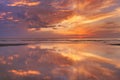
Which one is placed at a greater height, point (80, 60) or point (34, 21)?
point (34, 21)

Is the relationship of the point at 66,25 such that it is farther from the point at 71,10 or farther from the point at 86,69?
the point at 86,69

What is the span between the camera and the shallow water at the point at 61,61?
2389mm

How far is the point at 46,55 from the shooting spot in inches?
96.6

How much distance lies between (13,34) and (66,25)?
0.39 meters

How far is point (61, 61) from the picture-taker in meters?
2.43

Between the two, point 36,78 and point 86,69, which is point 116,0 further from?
point 36,78

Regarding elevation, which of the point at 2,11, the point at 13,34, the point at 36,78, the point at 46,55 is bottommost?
the point at 36,78

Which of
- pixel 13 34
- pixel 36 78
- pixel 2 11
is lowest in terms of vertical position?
pixel 36 78

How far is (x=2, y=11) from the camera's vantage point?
8.32 feet

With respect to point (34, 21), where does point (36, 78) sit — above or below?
below

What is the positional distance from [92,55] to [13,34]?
23.5 inches

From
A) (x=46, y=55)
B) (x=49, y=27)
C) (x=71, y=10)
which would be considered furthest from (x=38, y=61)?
(x=71, y=10)

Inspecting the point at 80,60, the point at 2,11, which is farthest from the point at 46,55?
the point at 2,11

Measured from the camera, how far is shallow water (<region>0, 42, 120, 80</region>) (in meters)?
2.39
